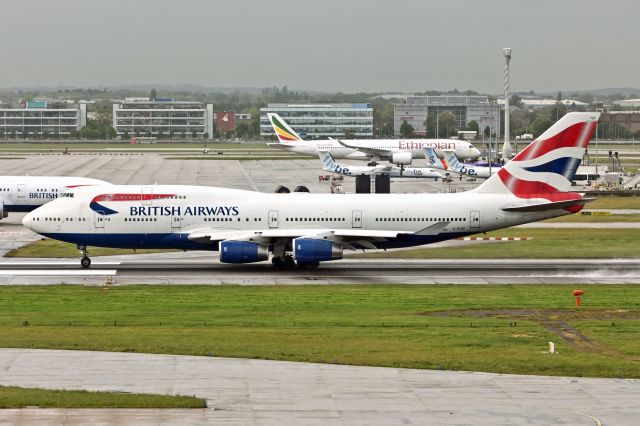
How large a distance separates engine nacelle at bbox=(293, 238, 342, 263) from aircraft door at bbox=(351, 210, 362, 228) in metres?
2.76

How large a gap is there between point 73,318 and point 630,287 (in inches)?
935

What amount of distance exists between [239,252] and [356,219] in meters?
6.22

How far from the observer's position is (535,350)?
31.5 m

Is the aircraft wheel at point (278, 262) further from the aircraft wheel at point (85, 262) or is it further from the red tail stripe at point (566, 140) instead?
the red tail stripe at point (566, 140)

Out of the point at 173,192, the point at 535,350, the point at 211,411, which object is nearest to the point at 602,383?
the point at 535,350

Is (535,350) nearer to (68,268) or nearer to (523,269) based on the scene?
(523,269)

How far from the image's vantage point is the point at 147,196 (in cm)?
→ 5244

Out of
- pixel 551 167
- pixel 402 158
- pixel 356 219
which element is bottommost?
pixel 356 219

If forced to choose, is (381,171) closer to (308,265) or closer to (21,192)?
(21,192)

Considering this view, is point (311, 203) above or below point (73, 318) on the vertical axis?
above

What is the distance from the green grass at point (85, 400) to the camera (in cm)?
2455

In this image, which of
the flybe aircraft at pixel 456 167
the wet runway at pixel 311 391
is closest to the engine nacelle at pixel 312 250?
the wet runway at pixel 311 391

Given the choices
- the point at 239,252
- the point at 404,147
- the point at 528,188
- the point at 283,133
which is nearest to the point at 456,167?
the point at 404,147

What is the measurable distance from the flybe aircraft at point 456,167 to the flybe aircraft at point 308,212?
61.5 m
